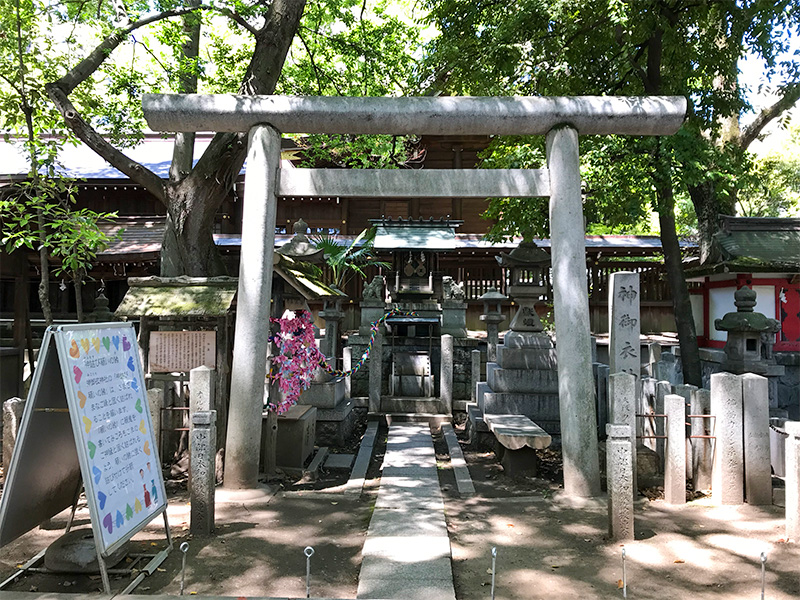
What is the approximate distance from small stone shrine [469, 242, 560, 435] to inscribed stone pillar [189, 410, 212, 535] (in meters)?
5.18

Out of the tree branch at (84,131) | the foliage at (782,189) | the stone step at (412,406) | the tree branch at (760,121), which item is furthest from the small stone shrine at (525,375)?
the foliage at (782,189)

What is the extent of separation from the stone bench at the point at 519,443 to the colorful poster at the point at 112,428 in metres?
4.04

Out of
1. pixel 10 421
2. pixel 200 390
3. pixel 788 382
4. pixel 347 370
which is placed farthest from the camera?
pixel 788 382

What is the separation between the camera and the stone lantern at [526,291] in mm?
9750

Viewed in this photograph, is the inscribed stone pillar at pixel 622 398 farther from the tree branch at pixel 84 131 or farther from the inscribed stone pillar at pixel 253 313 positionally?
the tree branch at pixel 84 131

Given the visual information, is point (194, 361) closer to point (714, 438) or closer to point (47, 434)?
point (47, 434)

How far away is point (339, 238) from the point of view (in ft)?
61.3

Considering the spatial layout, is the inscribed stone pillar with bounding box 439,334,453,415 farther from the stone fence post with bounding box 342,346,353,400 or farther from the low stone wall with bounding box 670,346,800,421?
the low stone wall with bounding box 670,346,800,421

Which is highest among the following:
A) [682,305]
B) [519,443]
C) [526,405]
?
[682,305]

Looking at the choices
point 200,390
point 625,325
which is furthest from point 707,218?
point 200,390

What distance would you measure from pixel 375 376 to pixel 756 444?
6.92 meters

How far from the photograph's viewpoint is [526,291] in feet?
33.1

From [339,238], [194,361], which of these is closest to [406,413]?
[194,361]

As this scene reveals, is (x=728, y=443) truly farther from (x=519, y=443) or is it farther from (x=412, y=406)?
(x=412, y=406)
